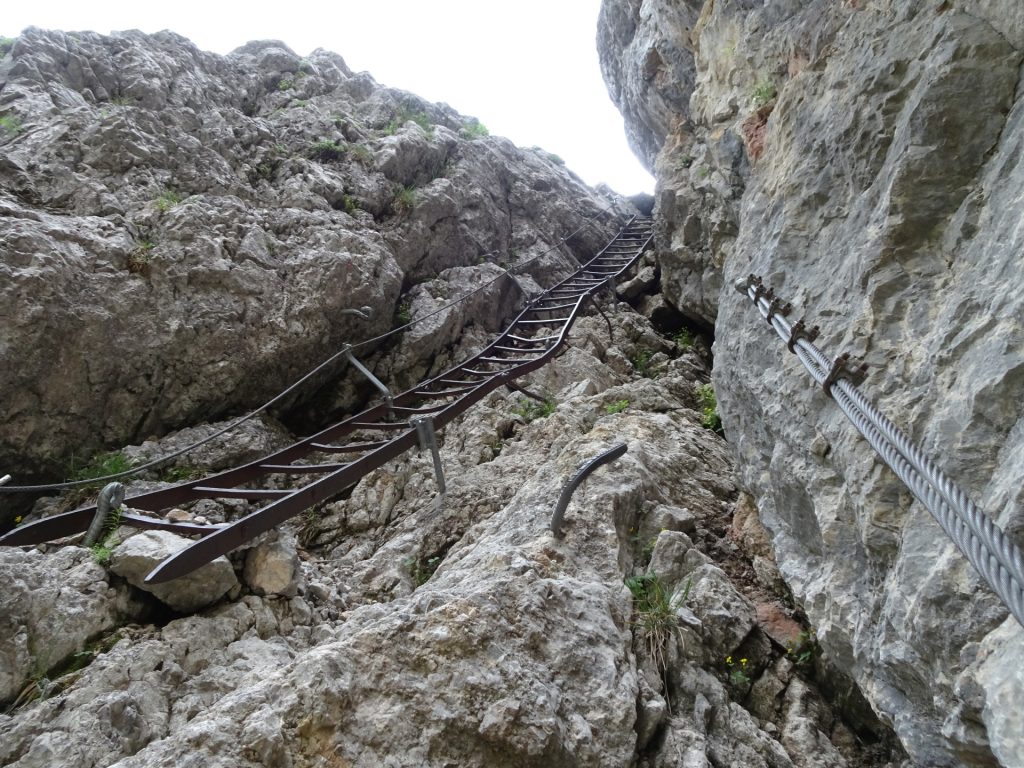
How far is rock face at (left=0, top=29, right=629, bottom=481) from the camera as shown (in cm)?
598

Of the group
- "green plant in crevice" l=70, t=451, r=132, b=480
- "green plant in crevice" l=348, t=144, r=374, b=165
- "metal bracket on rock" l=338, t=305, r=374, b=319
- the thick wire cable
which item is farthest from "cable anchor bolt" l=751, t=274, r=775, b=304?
"green plant in crevice" l=348, t=144, r=374, b=165

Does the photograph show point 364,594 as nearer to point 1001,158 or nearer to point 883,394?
point 883,394

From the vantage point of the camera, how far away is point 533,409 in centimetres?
775

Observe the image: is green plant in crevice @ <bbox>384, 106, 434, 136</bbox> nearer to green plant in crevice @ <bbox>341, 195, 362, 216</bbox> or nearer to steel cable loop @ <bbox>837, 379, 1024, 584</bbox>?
green plant in crevice @ <bbox>341, 195, 362, 216</bbox>

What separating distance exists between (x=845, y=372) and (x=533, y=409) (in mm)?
4935

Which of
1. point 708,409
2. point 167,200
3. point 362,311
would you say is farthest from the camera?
point 362,311

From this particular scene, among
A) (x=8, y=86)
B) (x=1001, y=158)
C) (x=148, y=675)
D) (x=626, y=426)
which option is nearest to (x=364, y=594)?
(x=148, y=675)

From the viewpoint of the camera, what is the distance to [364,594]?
4.77 meters

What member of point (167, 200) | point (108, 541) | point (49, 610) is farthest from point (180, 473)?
point (167, 200)

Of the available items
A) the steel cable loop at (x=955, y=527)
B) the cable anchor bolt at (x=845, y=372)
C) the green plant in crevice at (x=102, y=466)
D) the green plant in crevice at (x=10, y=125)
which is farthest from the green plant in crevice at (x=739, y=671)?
the green plant in crevice at (x=10, y=125)

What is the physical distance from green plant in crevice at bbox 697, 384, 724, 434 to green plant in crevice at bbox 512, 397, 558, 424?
197cm

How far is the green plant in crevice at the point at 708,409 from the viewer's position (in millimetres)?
7277

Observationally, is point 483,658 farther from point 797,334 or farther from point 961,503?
point 797,334

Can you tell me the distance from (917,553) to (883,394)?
0.85 meters
